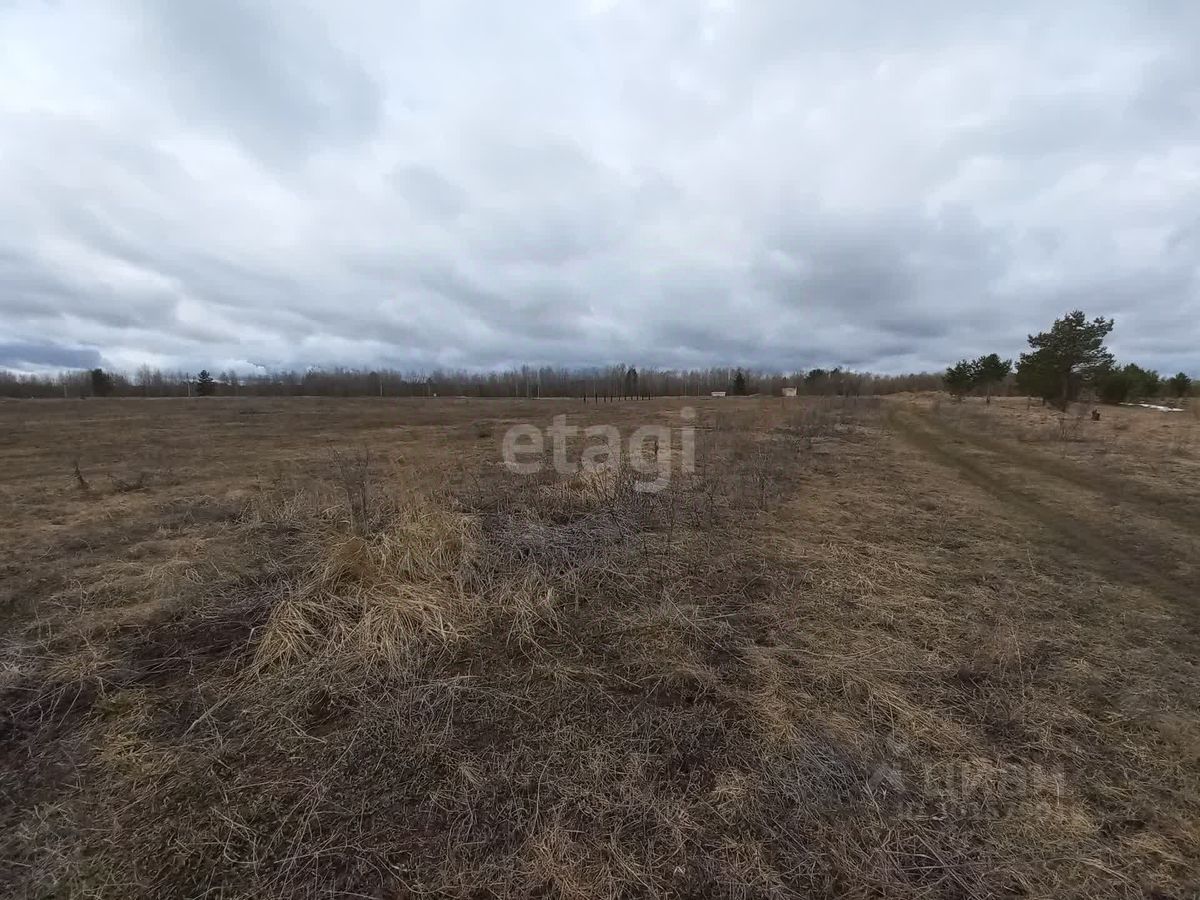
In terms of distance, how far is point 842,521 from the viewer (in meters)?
7.44

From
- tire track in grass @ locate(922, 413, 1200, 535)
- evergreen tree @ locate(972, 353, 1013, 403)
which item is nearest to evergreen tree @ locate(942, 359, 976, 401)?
evergreen tree @ locate(972, 353, 1013, 403)

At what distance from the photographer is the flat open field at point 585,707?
2.10 m

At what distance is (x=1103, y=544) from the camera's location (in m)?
6.62

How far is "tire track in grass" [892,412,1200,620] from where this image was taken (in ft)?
17.2

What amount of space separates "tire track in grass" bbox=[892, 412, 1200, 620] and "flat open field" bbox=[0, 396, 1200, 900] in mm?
73

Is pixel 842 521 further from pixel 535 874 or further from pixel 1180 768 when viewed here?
pixel 535 874

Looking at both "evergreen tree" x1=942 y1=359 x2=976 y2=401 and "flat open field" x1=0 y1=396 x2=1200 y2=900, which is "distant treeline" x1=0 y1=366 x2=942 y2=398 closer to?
"evergreen tree" x1=942 y1=359 x2=976 y2=401

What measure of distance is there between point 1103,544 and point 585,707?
7.80 meters

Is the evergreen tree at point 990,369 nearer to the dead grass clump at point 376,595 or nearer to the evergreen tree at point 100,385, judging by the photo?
the dead grass clump at point 376,595

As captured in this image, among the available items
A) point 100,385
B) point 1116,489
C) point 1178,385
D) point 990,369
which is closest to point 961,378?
point 990,369

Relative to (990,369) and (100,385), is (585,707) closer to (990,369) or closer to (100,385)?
(990,369)

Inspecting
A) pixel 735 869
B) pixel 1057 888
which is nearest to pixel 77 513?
pixel 735 869

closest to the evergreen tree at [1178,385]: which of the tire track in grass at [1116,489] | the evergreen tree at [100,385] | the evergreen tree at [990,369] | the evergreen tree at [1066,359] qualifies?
the evergreen tree at [990,369]

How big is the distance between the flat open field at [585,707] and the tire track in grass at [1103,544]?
73 millimetres
